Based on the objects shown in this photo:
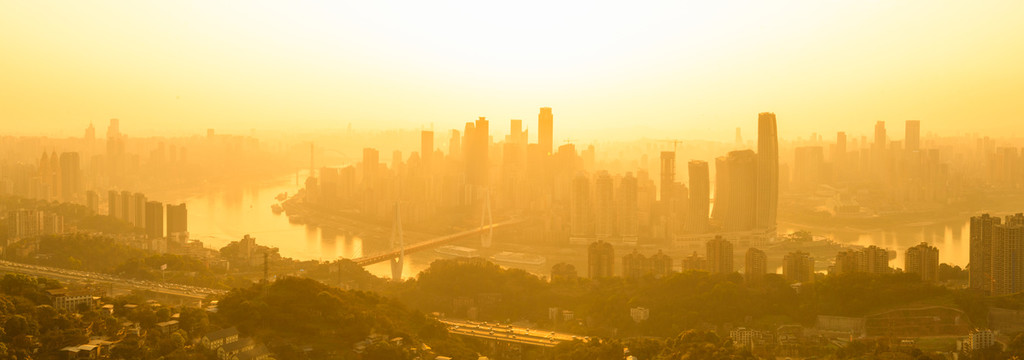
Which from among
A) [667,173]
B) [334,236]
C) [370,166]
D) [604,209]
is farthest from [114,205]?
[667,173]

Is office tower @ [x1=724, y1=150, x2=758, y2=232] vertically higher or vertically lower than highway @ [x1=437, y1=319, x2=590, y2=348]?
higher

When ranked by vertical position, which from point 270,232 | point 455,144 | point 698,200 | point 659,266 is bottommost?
point 270,232

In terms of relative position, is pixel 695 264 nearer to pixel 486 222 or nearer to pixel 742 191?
pixel 742 191

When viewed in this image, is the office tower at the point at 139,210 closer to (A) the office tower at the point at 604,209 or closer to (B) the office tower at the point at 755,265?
(A) the office tower at the point at 604,209

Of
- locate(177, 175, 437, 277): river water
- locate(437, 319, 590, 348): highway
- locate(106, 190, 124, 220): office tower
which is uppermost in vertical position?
locate(106, 190, 124, 220): office tower

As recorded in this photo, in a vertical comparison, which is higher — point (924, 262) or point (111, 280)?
point (924, 262)

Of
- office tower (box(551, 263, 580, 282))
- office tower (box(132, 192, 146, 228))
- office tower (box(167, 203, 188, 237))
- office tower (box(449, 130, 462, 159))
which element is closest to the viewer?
office tower (box(551, 263, 580, 282))

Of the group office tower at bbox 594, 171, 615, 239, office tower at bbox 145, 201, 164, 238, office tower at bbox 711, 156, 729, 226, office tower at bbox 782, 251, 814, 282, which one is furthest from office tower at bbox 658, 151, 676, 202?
office tower at bbox 145, 201, 164, 238

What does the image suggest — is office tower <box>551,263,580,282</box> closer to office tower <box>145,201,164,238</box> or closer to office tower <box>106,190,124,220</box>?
office tower <box>145,201,164,238</box>
